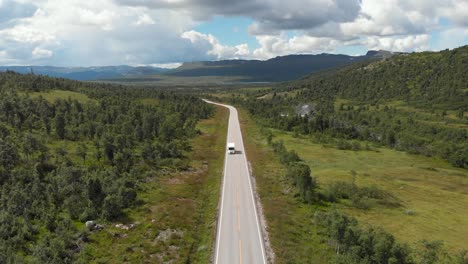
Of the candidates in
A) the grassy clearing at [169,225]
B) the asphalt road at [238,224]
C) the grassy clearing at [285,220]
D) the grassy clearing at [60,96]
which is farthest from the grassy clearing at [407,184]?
the grassy clearing at [60,96]

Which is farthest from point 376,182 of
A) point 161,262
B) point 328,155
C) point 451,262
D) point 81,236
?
point 81,236

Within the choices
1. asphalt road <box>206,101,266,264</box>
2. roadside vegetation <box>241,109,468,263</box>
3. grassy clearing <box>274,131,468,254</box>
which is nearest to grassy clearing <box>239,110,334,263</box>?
roadside vegetation <box>241,109,468,263</box>

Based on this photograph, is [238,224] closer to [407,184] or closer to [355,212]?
[355,212]

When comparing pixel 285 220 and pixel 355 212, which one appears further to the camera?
pixel 355 212

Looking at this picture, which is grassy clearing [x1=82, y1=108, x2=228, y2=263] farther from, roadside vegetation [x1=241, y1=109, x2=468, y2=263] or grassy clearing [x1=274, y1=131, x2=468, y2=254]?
grassy clearing [x1=274, y1=131, x2=468, y2=254]

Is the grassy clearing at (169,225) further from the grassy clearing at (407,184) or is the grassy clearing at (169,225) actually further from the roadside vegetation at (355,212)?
the grassy clearing at (407,184)

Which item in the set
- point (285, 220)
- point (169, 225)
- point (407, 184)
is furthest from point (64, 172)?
point (407, 184)

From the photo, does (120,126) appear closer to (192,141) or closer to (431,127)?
(192,141)
